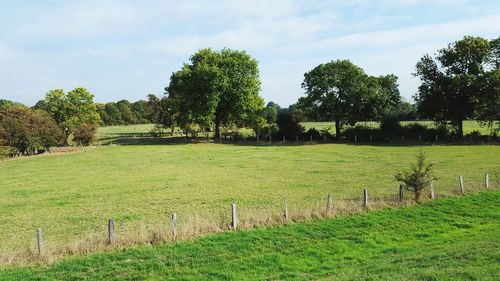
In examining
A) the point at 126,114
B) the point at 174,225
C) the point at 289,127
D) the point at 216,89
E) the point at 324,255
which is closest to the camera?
the point at 324,255

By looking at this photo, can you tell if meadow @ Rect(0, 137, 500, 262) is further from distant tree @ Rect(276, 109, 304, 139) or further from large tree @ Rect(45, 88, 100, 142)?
large tree @ Rect(45, 88, 100, 142)

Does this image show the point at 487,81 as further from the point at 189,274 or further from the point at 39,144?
the point at 39,144

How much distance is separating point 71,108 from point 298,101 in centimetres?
4177

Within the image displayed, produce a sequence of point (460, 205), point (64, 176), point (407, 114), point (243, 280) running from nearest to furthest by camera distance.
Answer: point (243, 280), point (460, 205), point (64, 176), point (407, 114)

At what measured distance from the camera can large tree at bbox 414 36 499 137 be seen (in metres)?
56.3

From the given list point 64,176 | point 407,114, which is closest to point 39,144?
point 64,176

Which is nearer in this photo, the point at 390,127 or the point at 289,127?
the point at 390,127

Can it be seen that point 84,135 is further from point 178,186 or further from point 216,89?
point 178,186

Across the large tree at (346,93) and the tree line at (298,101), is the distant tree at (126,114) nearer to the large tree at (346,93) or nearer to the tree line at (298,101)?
the tree line at (298,101)

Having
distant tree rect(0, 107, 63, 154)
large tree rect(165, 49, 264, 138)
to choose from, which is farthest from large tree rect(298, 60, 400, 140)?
distant tree rect(0, 107, 63, 154)

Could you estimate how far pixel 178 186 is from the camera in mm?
27859

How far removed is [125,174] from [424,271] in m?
28.4

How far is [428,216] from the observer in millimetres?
17641

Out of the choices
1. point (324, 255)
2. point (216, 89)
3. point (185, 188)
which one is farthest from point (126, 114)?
point (324, 255)
